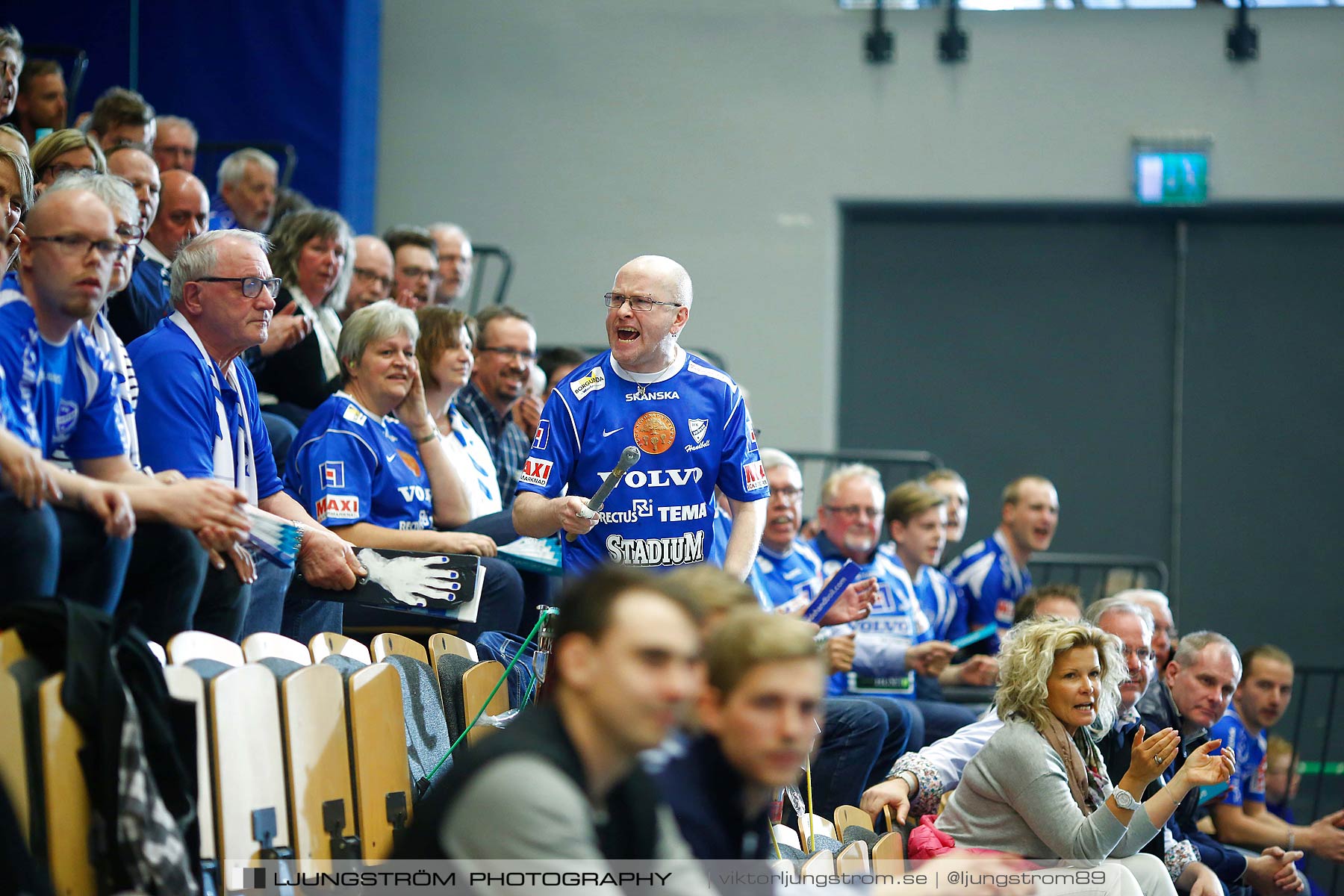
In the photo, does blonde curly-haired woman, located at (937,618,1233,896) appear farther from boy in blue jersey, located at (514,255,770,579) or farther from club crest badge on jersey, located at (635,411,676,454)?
club crest badge on jersey, located at (635,411,676,454)

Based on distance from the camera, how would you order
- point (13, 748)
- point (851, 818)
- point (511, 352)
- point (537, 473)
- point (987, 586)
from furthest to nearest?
point (987, 586) < point (511, 352) < point (851, 818) < point (537, 473) < point (13, 748)

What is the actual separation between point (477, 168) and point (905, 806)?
650 cm

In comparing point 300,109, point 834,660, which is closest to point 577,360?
point 834,660

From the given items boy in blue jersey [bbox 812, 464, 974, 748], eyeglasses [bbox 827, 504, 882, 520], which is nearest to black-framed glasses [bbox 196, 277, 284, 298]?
boy in blue jersey [bbox 812, 464, 974, 748]

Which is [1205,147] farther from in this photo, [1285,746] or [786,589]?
[786,589]

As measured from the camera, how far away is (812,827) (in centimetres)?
407

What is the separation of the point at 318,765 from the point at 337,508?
53.6 inches

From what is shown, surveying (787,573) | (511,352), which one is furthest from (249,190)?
(787,573)

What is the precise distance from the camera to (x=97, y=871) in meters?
2.52

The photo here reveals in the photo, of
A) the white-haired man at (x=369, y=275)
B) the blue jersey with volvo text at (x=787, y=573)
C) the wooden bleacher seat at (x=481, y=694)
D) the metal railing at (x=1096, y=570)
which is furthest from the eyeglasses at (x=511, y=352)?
the metal railing at (x=1096, y=570)

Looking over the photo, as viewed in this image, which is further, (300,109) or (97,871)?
(300,109)

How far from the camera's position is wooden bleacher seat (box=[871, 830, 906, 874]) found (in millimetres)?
4004

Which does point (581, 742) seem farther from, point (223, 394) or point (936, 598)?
point (936, 598)

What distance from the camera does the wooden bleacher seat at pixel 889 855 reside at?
4004 mm
